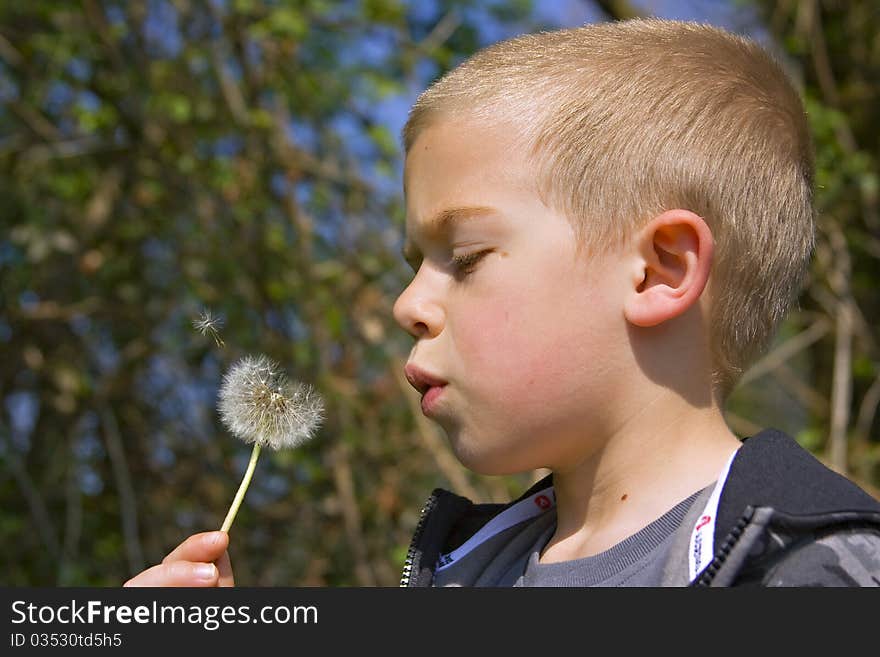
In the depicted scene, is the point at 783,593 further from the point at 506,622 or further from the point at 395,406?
the point at 395,406

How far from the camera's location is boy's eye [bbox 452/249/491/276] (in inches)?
49.8

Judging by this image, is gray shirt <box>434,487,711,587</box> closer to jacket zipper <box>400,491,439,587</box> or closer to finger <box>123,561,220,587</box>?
jacket zipper <box>400,491,439,587</box>

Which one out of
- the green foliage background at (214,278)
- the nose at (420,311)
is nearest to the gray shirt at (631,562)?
the nose at (420,311)

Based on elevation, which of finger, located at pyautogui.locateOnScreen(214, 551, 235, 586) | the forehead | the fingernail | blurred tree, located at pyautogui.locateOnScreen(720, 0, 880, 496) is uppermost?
blurred tree, located at pyautogui.locateOnScreen(720, 0, 880, 496)

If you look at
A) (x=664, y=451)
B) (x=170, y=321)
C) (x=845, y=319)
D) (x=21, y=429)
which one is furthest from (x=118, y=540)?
(x=664, y=451)

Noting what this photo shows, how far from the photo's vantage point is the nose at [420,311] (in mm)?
1285

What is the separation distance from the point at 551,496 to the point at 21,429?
2752 millimetres

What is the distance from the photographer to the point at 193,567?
3.85 feet

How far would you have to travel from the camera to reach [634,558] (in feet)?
3.90

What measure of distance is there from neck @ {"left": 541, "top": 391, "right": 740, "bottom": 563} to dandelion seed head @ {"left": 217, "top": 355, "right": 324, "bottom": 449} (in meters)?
0.34

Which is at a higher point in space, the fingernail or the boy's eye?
the boy's eye

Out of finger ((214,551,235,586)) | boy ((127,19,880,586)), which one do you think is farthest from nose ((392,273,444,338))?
finger ((214,551,235,586))

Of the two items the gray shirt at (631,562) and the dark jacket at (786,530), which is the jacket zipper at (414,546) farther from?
the dark jacket at (786,530)

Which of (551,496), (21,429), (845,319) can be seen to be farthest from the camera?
(21,429)
